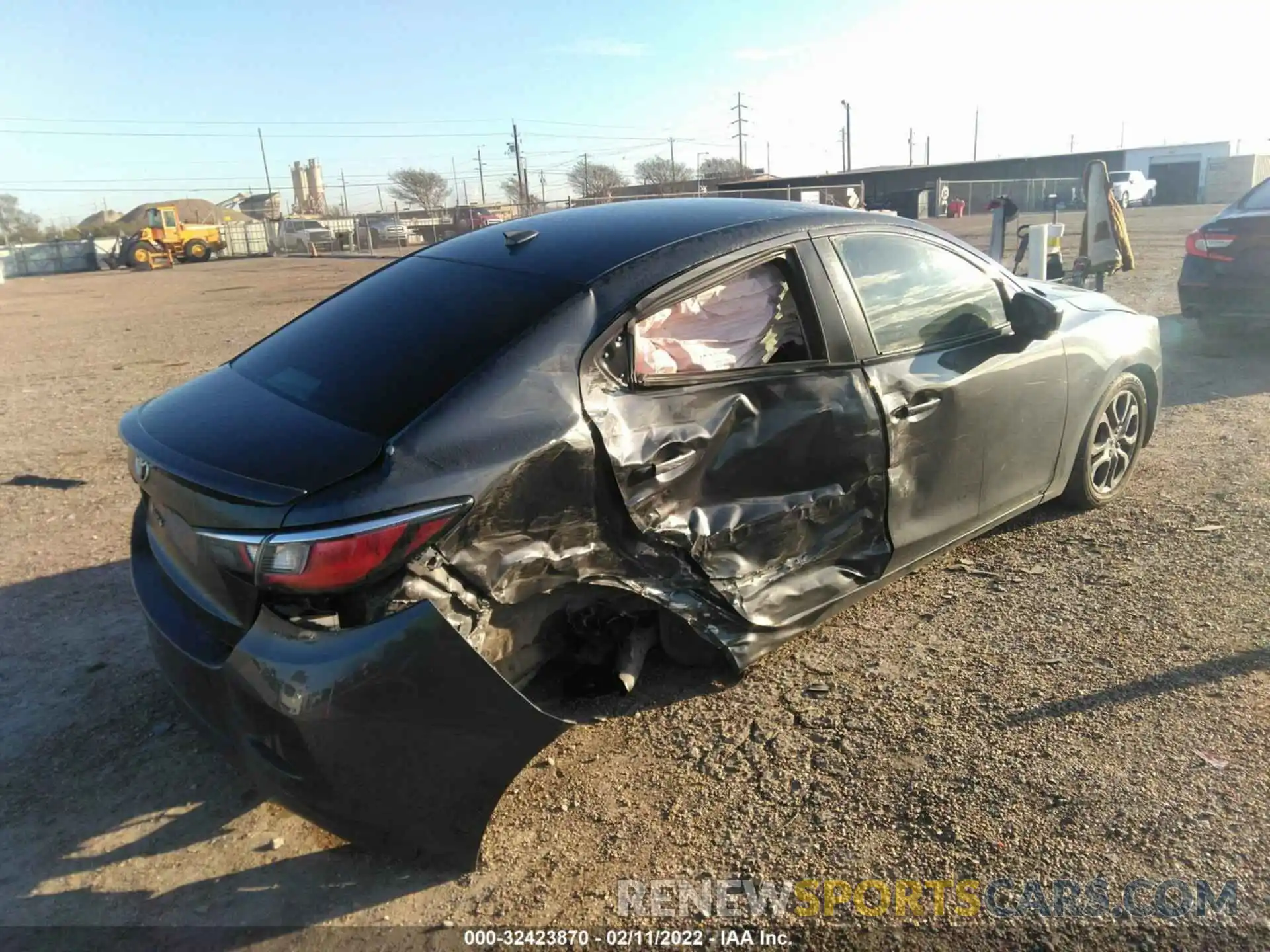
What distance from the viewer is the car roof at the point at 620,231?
293cm

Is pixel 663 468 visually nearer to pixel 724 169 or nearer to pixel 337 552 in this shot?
pixel 337 552

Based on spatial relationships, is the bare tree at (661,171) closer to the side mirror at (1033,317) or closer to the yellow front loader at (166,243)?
the yellow front loader at (166,243)

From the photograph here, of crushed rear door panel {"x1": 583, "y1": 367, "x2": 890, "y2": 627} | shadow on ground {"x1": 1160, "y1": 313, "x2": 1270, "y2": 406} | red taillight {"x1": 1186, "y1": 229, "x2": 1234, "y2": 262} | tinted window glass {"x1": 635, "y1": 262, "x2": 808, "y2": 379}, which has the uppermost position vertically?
tinted window glass {"x1": 635, "y1": 262, "x2": 808, "y2": 379}

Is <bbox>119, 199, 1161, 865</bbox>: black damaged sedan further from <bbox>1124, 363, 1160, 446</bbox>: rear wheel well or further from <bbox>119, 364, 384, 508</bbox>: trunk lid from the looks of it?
<bbox>1124, 363, 1160, 446</bbox>: rear wheel well

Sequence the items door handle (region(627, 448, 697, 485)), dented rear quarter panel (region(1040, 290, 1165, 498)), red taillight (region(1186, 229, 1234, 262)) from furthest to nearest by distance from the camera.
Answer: red taillight (region(1186, 229, 1234, 262))
dented rear quarter panel (region(1040, 290, 1165, 498))
door handle (region(627, 448, 697, 485))

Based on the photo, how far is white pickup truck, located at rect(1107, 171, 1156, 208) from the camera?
45.8 metres

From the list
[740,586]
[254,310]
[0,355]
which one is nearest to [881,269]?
[740,586]

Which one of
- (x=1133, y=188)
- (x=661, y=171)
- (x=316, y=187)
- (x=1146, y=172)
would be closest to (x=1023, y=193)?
(x=1133, y=188)

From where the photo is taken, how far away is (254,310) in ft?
59.2

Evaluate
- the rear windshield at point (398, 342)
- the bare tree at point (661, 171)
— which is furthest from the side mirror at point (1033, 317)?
the bare tree at point (661, 171)

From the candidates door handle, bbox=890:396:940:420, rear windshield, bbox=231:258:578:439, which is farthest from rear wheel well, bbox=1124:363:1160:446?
rear windshield, bbox=231:258:578:439

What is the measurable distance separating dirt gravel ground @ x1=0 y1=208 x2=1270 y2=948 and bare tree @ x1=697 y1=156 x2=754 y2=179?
211 feet

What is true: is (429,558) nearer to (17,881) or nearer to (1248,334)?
(17,881)

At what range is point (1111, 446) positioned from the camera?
4.61 meters
